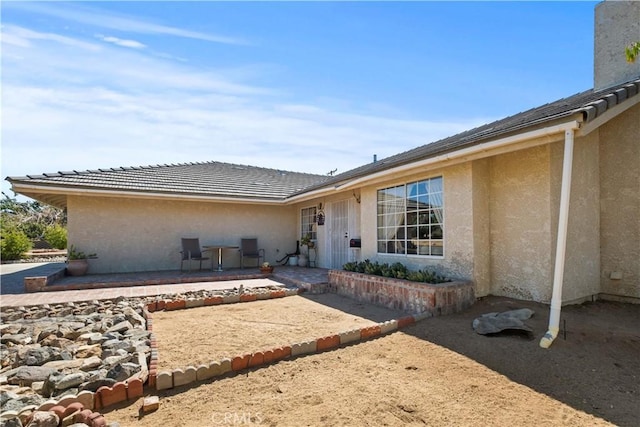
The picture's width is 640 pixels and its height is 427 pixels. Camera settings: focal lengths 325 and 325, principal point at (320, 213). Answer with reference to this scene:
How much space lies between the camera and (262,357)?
3.72m

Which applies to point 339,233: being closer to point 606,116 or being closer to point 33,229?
point 606,116

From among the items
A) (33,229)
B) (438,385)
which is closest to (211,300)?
(438,385)

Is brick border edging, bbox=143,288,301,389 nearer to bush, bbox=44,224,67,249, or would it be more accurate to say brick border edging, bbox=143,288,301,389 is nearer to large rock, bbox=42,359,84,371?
large rock, bbox=42,359,84,371

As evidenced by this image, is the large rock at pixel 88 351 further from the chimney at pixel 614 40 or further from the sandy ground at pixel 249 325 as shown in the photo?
the chimney at pixel 614 40

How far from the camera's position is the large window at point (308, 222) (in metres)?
12.4

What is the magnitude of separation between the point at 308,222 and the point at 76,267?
24.9ft

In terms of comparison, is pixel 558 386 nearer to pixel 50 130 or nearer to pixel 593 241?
pixel 593 241

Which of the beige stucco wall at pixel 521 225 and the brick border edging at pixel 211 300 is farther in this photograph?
the brick border edging at pixel 211 300

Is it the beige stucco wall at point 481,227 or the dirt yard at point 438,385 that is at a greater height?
the beige stucco wall at point 481,227

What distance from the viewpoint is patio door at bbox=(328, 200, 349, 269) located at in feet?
34.1

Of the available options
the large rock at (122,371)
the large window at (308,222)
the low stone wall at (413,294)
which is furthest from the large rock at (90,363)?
the large window at (308,222)

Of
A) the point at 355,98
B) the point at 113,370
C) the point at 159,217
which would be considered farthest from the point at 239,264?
the point at 113,370

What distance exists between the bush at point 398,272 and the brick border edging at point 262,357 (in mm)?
1435

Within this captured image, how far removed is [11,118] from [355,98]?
813 centimetres
